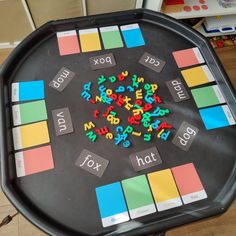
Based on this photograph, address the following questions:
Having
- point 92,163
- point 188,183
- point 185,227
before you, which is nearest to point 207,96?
point 188,183

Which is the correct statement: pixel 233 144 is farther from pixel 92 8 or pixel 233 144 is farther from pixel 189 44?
pixel 92 8

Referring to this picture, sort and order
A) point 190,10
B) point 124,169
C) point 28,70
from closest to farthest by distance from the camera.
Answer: point 124,169
point 28,70
point 190,10

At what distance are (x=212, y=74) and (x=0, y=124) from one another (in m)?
0.66

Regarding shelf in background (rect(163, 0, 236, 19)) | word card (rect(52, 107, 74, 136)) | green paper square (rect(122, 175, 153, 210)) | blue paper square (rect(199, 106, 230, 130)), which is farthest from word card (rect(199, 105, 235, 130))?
shelf in background (rect(163, 0, 236, 19))

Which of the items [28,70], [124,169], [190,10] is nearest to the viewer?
[124,169]

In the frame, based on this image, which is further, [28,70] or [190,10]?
[190,10]

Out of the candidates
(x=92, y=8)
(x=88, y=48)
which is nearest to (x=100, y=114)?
(x=88, y=48)

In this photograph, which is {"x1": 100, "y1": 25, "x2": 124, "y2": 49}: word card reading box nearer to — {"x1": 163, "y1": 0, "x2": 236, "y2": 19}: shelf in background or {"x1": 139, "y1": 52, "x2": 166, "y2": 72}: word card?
{"x1": 139, "y1": 52, "x2": 166, "y2": 72}: word card

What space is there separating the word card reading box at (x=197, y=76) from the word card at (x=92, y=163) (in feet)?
1.22

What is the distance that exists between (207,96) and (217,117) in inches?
3.0

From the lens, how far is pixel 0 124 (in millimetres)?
800

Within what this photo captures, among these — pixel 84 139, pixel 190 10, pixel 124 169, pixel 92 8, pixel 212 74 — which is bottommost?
pixel 124 169

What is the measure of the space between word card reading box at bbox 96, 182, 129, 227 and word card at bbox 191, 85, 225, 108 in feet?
1.18

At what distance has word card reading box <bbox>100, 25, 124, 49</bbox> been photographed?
0.95 metres
